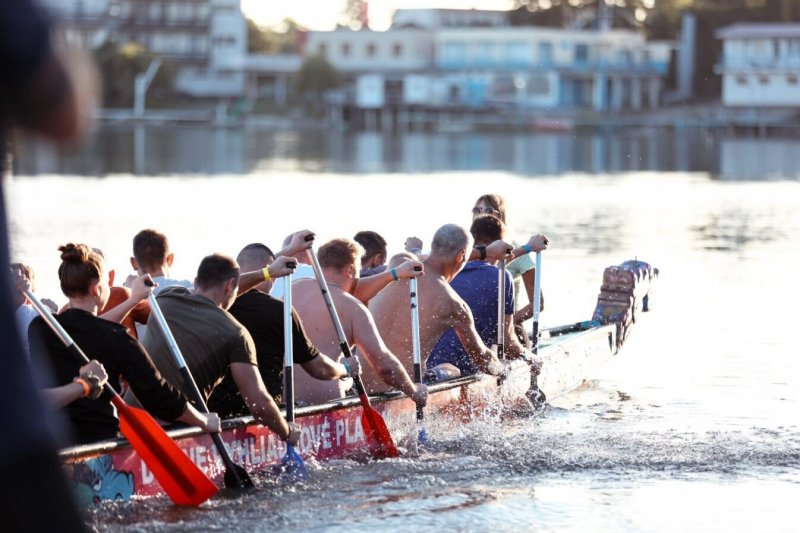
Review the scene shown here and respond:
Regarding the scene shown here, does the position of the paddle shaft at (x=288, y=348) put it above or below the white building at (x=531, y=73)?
below

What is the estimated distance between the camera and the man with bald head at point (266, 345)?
27.4 feet

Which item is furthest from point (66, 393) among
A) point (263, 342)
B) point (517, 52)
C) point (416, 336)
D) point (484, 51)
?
point (484, 51)

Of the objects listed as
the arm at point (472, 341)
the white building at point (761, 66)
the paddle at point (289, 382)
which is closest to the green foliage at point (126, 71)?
the white building at point (761, 66)

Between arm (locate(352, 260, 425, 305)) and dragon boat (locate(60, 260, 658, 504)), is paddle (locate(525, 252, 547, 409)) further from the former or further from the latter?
arm (locate(352, 260, 425, 305))

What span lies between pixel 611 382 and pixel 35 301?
7.50 m

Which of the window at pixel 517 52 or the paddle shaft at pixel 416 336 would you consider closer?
the paddle shaft at pixel 416 336

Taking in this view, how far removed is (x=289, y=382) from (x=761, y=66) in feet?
281

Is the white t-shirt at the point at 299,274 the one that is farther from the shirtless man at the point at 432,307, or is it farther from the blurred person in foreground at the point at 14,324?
the blurred person in foreground at the point at 14,324


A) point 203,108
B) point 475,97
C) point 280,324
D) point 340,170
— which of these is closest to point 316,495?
point 280,324

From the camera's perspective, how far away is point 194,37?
106 meters

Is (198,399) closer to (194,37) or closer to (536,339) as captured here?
(536,339)

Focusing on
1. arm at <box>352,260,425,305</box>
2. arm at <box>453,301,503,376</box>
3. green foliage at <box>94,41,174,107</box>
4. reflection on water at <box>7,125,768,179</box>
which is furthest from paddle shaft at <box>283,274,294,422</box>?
green foliage at <box>94,41,174,107</box>

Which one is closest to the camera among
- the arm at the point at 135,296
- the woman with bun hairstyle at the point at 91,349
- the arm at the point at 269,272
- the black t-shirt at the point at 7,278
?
the black t-shirt at the point at 7,278

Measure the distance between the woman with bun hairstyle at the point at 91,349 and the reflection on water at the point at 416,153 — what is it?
103ft
